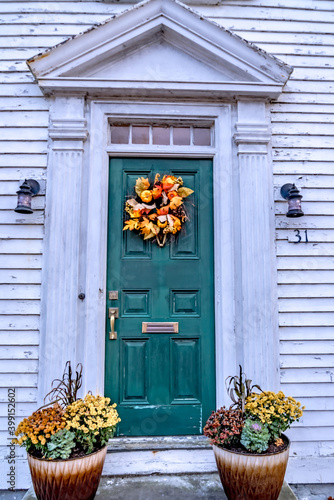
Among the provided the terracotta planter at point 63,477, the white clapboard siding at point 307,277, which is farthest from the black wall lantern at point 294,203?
the terracotta planter at point 63,477

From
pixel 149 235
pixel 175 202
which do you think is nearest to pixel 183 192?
pixel 175 202

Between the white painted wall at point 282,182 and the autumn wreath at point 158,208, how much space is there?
29.7 inches

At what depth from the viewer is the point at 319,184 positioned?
2.95 meters

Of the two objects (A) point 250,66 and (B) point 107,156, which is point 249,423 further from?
(A) point 250,66

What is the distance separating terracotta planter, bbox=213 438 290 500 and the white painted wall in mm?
749

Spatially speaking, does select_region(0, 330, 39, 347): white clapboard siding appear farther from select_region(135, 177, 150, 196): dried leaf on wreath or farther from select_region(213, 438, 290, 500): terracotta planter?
select_region(213, 438, 290, 500): terracotta planter

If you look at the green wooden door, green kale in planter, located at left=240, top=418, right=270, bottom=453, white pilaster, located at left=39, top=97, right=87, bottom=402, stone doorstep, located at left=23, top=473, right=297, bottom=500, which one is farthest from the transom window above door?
stone doorstep, located at left=23, top=473, right=297, bottom=500

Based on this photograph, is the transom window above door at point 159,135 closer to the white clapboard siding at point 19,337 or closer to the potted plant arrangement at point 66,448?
the white clapboard siding at point 19,337

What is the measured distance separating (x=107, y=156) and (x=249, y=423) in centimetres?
221

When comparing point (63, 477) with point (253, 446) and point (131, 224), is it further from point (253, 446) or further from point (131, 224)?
point (131, 224)

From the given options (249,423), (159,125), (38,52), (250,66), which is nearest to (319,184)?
(250,66)

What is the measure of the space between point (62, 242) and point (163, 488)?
1845 millimetres

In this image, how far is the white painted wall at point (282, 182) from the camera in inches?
106

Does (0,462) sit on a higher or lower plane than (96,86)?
lower
